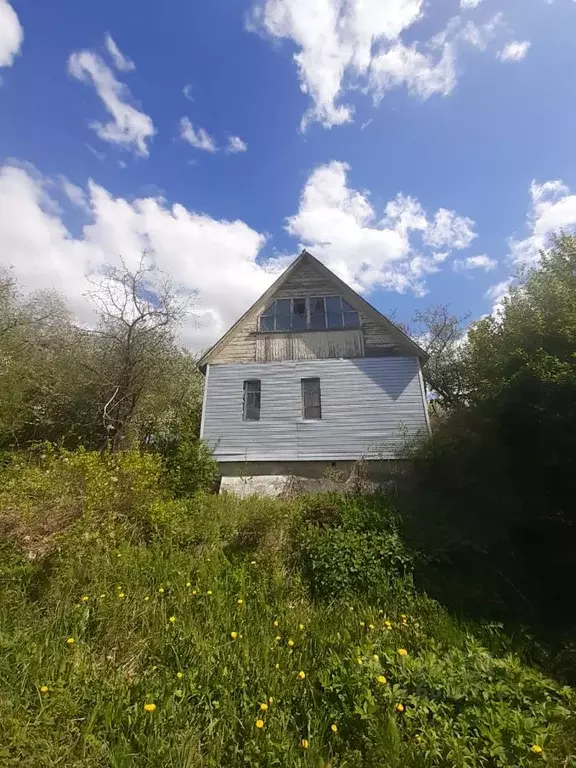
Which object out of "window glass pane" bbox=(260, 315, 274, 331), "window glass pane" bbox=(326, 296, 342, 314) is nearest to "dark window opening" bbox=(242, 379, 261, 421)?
"window glass pane" bbox=(260, 315, 274, 331)

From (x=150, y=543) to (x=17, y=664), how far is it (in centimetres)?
307

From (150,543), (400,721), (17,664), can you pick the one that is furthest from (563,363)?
(17,664)

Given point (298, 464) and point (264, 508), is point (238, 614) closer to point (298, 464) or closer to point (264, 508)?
point (264, 508)

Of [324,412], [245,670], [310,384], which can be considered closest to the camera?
[245,670]

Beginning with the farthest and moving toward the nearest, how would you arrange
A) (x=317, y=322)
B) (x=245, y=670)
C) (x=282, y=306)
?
1. (x=282, y=306)
2. (x=317, y=322)
3. (x=245, y=670)

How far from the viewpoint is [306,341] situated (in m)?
13.9

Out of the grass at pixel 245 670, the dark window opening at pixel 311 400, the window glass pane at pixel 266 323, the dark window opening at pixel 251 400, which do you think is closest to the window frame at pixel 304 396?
the dark window opening at pixel 311 400

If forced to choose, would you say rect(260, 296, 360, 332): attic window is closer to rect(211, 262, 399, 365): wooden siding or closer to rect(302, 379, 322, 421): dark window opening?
rect(211, 262, 399, 365): wooden siding

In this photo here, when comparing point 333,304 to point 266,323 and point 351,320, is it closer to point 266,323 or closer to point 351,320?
point 351,320

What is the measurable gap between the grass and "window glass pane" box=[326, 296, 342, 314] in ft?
31.2

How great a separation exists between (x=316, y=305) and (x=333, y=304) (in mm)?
656

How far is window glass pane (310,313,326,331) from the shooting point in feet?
46.0

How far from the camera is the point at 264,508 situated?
7676 millimetres

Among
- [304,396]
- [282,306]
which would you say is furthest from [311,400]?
[282,306]
